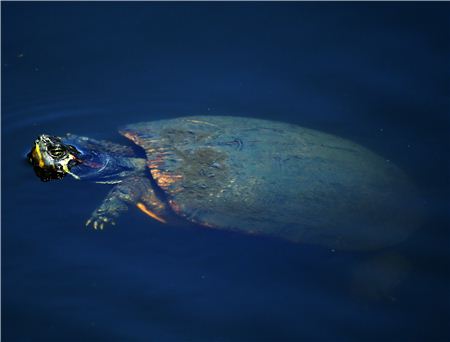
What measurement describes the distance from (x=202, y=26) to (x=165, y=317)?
4302 mm

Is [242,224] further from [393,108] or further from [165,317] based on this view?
[393,108]

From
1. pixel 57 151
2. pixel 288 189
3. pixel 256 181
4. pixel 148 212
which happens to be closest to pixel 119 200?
pixel 148 212

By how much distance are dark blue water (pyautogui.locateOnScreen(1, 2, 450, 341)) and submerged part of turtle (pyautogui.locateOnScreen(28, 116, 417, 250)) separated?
0.18 metres

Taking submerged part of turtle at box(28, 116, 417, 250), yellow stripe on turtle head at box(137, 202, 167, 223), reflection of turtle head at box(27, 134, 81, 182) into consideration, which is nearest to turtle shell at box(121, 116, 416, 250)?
submerged part of turtle at box(28, 116, 417, 250)

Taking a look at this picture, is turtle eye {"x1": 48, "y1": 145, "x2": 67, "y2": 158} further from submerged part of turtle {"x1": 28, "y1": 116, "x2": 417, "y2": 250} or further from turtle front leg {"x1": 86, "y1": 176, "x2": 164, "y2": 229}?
turtle front leg {"x1": 86, "y1": 176, "x2": 164, "y2": 229}

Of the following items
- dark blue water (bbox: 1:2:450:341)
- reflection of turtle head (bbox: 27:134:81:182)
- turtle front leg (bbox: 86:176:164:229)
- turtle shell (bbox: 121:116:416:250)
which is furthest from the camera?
reflection of turtle head (bbox: 27:134:81:182)

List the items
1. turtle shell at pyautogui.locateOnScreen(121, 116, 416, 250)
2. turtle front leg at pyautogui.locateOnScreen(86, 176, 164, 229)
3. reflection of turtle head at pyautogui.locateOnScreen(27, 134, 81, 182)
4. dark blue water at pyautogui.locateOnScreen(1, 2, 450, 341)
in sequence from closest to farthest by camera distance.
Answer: dark blue water at pyautogui.locateOnScreen(1, 2, 450, 341) → turtle shell at pyautogui.locateOnScreen(121, 116, 416, 250) → turtle front leg at pyautogui.locateOnScreen(86, 176, 164, 229) → reflection of turtle head at pyautogui.locateOnScreen(27, 134, 81, 182)

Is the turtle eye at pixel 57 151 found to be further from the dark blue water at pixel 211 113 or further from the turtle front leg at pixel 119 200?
the turtle front leg at pixel 119 200

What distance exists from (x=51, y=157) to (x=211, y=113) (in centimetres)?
187

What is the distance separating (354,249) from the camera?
416 centimetres

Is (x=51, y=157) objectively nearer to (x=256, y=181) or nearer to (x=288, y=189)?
(x=256, y=181)

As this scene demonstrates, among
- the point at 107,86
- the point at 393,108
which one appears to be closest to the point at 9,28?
the point at 107,86

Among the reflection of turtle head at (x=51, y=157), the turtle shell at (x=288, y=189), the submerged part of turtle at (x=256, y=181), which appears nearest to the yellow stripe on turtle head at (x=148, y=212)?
the submerged part of turtle at (x=256, y=181)

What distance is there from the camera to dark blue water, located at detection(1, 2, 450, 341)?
12.5ft
